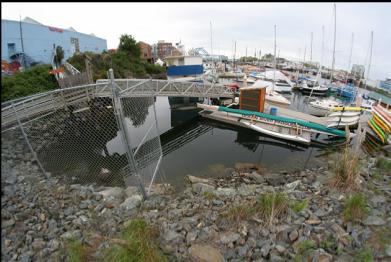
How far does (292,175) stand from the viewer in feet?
29.2

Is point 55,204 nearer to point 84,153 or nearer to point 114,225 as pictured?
point 114,225

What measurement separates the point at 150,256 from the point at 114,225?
5.15ft

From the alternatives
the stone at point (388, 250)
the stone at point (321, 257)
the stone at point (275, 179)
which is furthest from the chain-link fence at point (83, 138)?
the stone at point (388, 250)

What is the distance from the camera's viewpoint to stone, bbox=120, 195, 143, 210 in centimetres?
529

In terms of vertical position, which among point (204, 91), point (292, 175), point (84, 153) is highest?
point (204, 91)

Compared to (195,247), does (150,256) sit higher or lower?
higher

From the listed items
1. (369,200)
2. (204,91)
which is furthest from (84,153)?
(204,91)

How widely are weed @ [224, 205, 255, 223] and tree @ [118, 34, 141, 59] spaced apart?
35.7 m

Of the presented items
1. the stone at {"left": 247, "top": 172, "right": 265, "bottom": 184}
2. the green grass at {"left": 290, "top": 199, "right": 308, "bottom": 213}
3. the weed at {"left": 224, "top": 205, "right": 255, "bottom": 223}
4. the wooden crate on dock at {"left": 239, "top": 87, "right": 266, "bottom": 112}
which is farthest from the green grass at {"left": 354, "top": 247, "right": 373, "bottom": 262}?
the wooden crate on dock at {"left": 239, "top": 87, "right": 266, "bottom": 112}

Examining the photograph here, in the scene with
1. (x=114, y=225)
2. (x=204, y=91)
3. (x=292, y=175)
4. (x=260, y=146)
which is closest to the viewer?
(x=114, y=225)

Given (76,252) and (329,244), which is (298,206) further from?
(76,252)

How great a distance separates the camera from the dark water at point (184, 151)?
28.1 feet

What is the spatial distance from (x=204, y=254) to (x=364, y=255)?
2.52 metres

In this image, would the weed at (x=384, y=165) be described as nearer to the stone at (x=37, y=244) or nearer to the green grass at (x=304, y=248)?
the green grass at (x=304, y=248)
